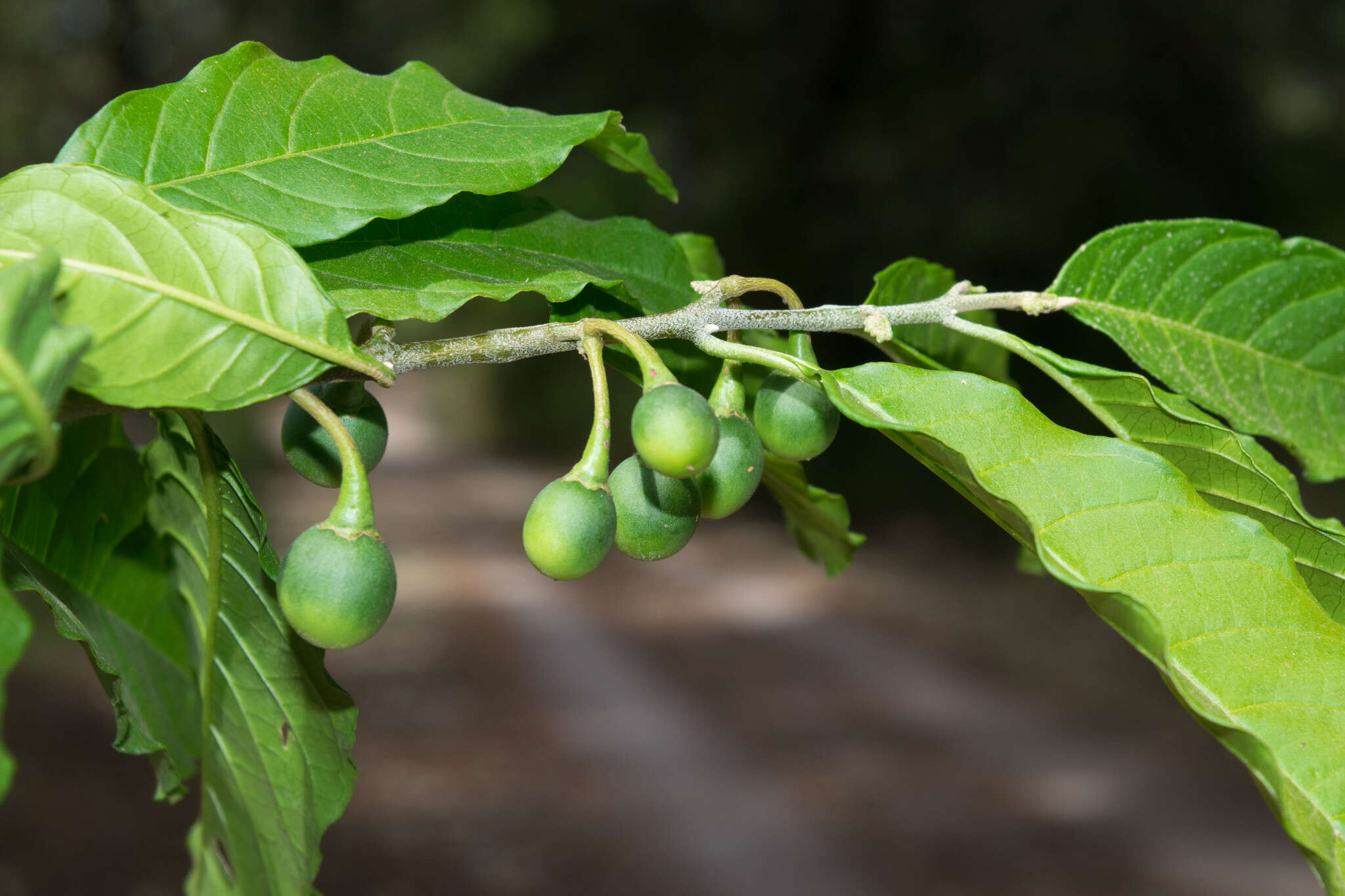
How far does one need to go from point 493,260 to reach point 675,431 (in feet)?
1.48

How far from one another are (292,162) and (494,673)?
813cm

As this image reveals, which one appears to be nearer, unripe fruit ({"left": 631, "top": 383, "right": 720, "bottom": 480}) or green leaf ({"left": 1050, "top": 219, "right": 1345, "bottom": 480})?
unripe fruit ({"left": 631, "top": 383, "right": 720, "bottom": 480})

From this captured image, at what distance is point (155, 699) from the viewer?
135 centimetres

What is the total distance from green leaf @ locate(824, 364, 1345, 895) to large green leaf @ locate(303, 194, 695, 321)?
1.28ft

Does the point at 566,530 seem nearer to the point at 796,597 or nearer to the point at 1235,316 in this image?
the point at 1235,316

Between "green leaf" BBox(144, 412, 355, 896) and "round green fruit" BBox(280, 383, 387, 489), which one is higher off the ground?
"round green fruit" BBox(280, 383, 387, 489)

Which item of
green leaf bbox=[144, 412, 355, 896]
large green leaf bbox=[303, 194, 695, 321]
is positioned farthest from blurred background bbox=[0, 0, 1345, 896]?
large green leaf bbox=[303, 194, 695, 321]

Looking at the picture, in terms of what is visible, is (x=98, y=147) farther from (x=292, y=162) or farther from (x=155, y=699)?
(x=155, y=699)

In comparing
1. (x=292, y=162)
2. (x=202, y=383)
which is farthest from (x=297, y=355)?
(x=292, y=162)

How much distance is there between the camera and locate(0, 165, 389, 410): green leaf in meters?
0.83

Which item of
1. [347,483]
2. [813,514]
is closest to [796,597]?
[813,514]

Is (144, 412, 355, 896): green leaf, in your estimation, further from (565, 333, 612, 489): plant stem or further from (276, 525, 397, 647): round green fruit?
(565, 333, 612, 489): plant stem

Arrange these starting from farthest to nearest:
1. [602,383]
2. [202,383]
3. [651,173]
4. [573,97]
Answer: [573,97] → [651,173] → [602,383] → [202,383]

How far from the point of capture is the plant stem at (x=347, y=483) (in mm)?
957
